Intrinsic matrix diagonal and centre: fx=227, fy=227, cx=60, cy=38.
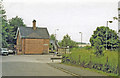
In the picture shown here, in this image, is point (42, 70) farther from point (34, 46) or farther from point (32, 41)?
point (32, 41)

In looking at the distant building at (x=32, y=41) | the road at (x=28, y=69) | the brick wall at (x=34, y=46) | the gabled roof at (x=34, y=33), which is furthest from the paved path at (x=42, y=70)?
the gabled roof at (x=34, y=33)

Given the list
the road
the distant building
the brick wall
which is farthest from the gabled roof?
the road

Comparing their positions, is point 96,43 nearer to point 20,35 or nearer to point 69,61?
point 69,61

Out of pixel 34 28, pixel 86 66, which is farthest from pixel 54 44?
pixel 86 66

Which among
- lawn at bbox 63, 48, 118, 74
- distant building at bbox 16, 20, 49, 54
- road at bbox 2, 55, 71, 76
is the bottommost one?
road at bbox 2, 55, 71, 76

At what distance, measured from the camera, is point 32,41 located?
65875mm

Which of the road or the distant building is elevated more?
the distant building

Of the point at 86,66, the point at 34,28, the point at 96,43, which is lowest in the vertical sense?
the point at 86,66

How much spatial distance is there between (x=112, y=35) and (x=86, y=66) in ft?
210

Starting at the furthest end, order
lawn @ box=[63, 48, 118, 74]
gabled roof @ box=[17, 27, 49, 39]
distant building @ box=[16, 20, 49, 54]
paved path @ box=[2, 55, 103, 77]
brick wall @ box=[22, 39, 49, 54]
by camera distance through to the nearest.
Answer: gabled roof @ box=[17, 27, 49, 39] < distant building @ box=[16, 20, 49, 54] < brick wall @ box=[22, 39, 49, 54] < paved path @ box=[2, 55, 103, 77] < lawn @ box=[63, 48, 118, 74]

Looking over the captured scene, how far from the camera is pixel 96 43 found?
20.7 meters

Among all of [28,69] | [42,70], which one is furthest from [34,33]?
[42,70]

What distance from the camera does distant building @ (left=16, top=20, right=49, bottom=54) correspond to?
213 feet

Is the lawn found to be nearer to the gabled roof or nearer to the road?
the road
